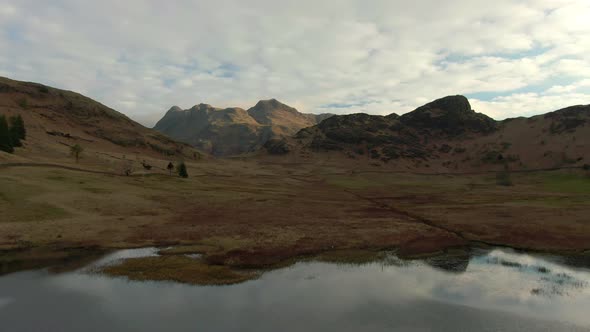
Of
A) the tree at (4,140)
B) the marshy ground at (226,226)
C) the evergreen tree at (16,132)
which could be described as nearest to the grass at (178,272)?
the marshy ground at (226,226)

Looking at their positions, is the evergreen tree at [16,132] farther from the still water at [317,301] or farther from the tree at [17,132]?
the still water at [317,301]

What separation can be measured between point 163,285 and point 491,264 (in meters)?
35.6

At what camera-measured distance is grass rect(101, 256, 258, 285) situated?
34.2m

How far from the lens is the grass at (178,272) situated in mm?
34156

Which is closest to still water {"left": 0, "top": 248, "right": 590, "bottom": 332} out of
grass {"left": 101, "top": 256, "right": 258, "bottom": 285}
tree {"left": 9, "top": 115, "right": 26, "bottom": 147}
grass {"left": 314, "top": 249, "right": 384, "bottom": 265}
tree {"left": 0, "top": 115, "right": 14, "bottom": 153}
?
grass {"left": 101, "top": 256, "right": 258, "bottom": 285}

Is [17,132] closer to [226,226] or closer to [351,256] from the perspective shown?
[226,226]

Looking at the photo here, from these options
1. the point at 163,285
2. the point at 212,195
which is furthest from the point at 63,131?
the point at 163,285

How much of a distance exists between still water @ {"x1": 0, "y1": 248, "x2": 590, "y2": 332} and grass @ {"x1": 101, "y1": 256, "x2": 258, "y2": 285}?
133 cm

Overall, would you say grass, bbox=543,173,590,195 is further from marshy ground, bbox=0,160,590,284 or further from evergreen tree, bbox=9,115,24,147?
evergreen tree, bbox=9,115,24,147

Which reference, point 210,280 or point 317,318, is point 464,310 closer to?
point 317,318

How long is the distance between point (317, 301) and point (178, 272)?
14.9 metres

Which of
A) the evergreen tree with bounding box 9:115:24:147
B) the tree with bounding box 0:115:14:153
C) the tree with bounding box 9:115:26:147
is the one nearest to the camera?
the tree with bounding box 0:115:14:153

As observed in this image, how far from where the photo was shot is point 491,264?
1615 inches

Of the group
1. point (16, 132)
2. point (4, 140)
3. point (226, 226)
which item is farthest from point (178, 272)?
point (16, 132)
